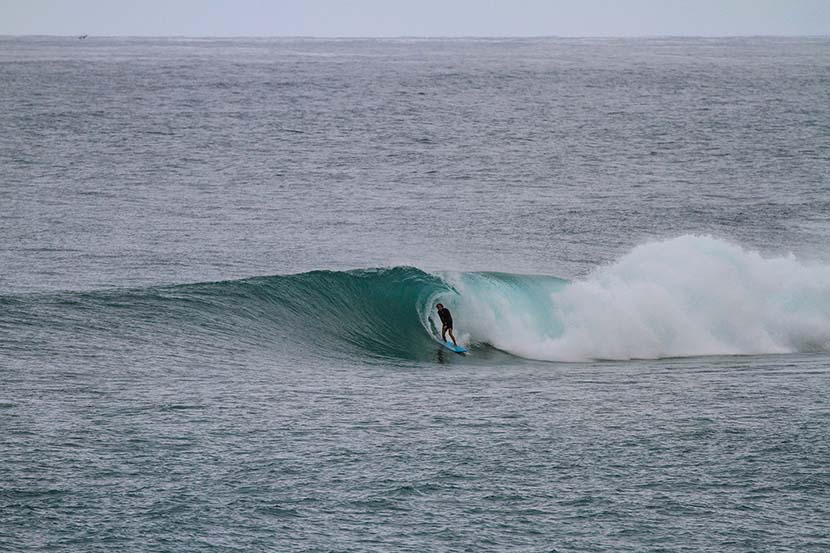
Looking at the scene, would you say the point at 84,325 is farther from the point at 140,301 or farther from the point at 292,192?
the point at 292,192

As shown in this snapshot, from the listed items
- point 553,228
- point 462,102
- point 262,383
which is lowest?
point 262,383

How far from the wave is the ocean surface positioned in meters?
0.09

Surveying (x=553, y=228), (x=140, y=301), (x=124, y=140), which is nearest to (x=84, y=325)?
(x=140, y=301)

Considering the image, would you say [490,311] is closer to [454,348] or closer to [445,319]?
[445,319]

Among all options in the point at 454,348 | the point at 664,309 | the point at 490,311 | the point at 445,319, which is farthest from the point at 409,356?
the point at 664,309

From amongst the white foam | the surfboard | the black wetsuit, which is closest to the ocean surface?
the white foam

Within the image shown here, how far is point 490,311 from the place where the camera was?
95.2ft

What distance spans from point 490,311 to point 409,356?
3.97 metres

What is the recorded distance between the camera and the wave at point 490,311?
25.8 metres

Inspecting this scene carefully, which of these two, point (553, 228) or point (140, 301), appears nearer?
point (140, 301)

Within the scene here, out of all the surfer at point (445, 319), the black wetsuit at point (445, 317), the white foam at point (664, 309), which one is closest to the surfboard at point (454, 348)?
the surfer at point (445, 319)

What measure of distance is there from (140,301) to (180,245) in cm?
1051

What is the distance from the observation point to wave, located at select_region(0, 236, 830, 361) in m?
25.8

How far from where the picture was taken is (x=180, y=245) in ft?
123
